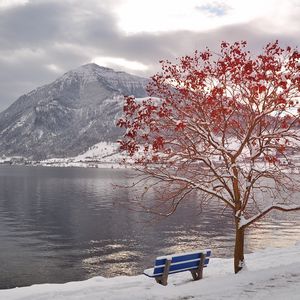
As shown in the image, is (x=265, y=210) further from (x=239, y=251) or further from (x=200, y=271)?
(x=200, y=271)

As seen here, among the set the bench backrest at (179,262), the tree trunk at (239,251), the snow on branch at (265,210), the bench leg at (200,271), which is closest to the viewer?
the bench backrest at (179,262)

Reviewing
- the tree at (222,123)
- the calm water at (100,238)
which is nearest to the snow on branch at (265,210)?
the tree at (222,123)

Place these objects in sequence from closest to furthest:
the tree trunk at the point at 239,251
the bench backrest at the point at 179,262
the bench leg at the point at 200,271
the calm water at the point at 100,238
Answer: the bench backrest at the point at 179,262
the bench leg at the point at 200,271
the tree trunk at the point at 239,251
the calm water at the point at 100,238

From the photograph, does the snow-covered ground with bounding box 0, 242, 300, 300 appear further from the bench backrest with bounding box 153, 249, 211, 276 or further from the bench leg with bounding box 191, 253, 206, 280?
the bench leg with bounding box 191, 253, 206, 280

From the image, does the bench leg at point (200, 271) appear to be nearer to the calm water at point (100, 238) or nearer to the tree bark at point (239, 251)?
the tree bark at point (239, 251)

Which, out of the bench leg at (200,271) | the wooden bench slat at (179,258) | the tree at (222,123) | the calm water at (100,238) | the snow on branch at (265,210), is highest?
the tree at (222,123)

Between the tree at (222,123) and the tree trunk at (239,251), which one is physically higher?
the tree at (222,123)

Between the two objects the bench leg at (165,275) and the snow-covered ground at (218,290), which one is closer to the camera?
the snow-covered ground at (218,290)

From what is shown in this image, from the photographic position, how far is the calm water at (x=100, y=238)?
40156mm

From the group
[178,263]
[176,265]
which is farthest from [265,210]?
[176,265]

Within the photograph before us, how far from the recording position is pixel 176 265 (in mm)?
17734

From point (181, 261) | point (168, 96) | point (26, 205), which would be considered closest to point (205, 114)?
point (168, 96)

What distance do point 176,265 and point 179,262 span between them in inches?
8.4

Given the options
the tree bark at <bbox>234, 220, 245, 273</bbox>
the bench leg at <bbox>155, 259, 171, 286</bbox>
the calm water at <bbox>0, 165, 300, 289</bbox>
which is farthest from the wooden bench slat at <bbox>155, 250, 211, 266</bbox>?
the calm water at <bbox>0, 165, 300, 289</bbox>
